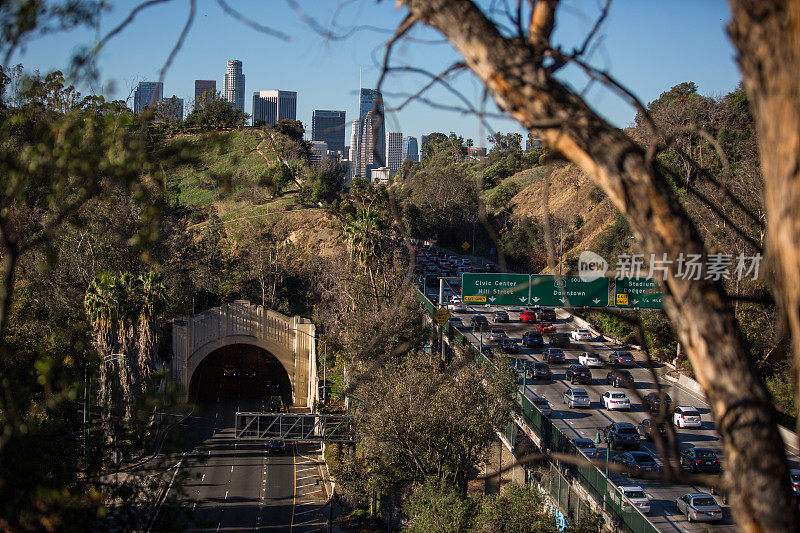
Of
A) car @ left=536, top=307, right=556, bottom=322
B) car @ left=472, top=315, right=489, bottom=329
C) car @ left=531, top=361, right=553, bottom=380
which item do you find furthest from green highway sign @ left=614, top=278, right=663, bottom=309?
car @ left=536, top=307, right=556, bottom=322

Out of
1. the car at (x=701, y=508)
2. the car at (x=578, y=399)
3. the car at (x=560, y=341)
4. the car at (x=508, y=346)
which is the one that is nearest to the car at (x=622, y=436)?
the car at (x=578, y=399)

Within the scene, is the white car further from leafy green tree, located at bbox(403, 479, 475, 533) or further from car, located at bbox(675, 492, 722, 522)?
leafy green tree, located at bbox(403, 479, 475, 533)

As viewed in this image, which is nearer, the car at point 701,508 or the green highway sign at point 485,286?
the car at point 701,508

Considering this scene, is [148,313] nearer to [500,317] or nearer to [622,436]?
[622,436]

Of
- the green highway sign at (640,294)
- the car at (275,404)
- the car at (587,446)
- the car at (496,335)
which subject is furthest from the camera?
the car at (496,335)

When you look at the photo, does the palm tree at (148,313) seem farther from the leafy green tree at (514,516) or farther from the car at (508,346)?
the leafy green tree at (514,516)

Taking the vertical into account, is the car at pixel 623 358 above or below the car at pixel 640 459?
above

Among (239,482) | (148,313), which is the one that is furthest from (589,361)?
(148,313)
